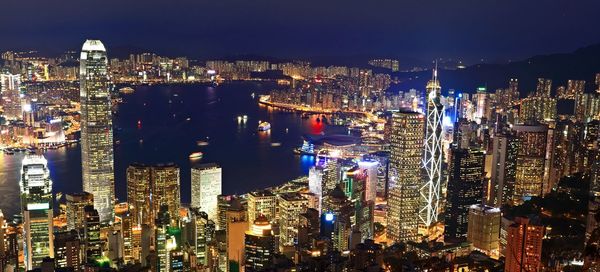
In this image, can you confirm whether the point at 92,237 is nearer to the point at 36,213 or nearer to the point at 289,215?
the point at 36,213

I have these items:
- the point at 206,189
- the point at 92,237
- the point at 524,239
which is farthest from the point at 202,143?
the point at 524,239

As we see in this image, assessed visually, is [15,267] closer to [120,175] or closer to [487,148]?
[120,175]

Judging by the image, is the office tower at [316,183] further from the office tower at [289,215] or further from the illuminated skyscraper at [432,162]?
the illuminated skyscraper at [432,162]

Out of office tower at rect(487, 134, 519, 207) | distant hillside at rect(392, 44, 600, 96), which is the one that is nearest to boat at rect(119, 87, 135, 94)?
distant hillside at rect(392, 44, 600, 96)

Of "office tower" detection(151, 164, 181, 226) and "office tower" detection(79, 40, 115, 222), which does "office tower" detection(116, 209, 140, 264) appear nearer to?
"office tower" detection(151, 164, 181, 226)

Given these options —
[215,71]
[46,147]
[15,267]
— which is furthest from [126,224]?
[215,71]

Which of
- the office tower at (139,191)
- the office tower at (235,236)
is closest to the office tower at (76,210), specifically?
the office tower at (139,191)

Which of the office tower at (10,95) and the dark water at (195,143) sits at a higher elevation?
the office tower at (10,95)

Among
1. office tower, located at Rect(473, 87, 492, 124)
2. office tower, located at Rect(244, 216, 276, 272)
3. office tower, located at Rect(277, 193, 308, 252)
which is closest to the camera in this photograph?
office tower, located at Rect(244, 216, 276, 272)
